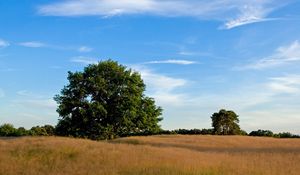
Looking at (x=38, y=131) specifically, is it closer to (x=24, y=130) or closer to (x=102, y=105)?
(x=24, y=130)

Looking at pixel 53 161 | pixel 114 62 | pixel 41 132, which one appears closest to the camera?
pixel 53 161

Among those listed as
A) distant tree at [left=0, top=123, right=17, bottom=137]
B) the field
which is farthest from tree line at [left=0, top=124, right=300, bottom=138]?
the field

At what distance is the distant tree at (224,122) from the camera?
65.5m

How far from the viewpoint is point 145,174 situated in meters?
17.4

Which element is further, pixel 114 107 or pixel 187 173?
pixel 114 107

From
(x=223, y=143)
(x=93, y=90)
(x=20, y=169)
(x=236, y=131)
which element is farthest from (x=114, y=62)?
(x=20, y=169)

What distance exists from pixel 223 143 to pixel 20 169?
2482 cm

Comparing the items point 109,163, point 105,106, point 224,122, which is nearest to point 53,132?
point 105,106

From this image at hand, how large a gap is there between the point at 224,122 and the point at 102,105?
17.2 metres

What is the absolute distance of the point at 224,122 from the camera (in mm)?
66750

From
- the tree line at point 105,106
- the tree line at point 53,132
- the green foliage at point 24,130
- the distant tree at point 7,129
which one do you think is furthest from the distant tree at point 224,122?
the distant tree at point 7,129

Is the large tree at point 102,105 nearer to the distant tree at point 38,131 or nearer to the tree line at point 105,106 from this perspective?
the tree line at point 105,106

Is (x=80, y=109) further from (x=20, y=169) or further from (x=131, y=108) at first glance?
(x=20, y=169)

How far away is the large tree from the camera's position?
189 ft
